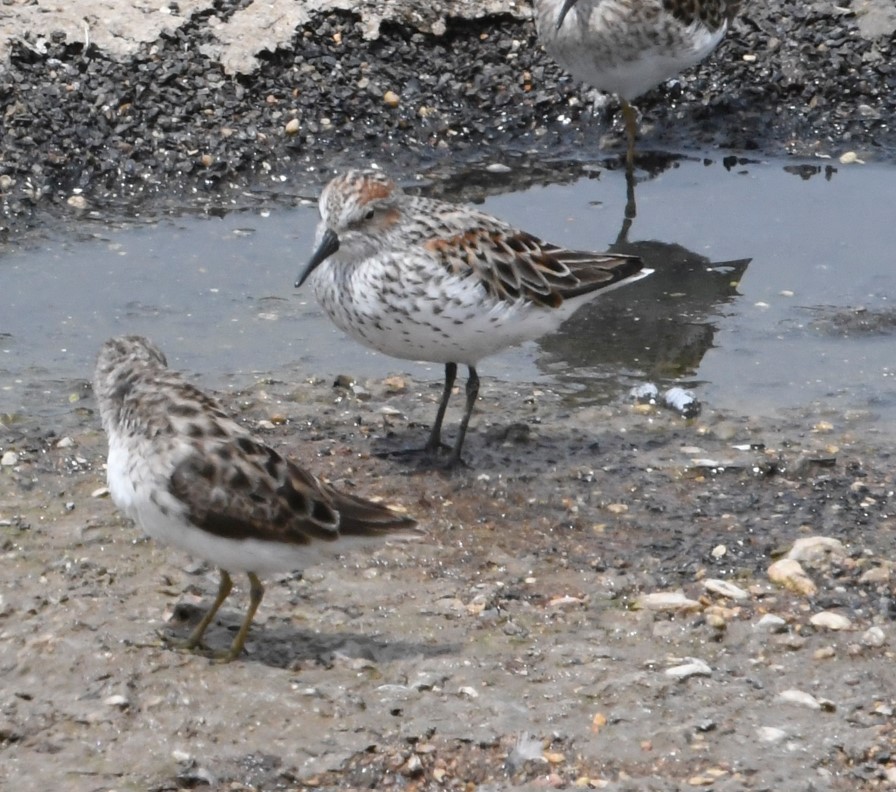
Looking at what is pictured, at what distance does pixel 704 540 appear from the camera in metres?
6.53

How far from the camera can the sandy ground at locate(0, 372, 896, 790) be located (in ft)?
16.0

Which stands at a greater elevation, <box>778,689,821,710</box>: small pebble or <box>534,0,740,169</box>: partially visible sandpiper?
<box>534,0,740,169</box>: partially visible sandpiper

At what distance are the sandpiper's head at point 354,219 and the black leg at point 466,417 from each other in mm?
802

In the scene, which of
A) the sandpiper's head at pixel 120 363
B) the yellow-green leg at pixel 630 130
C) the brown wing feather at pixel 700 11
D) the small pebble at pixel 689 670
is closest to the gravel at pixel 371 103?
→ the yellow-green leg at pixel 630 130

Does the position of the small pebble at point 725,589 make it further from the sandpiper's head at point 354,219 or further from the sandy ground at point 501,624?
the sandpiper's head at point 354,219

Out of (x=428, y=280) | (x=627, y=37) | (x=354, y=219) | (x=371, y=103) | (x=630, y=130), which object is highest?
(x=627, y=37)

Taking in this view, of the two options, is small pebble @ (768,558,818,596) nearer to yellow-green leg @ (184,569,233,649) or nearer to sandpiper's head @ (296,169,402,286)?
yellow-green leg @ (184,569,233,649)

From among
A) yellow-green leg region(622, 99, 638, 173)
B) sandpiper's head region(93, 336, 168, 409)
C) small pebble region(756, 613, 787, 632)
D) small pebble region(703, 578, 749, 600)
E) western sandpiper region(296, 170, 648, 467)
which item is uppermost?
yellow-green leg region(622, 99, 638, 173)

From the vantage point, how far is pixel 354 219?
707 cm

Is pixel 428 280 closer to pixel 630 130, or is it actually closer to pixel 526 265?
pixel 526 265

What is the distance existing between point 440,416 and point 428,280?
2.30 ft

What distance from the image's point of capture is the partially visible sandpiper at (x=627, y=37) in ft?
34.7

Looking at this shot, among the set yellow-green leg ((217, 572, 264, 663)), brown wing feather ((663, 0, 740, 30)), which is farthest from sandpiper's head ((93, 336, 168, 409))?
brown wing feather ((663, 0, 740, 30))

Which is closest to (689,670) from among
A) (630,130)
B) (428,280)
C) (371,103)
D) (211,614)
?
(211,614)
